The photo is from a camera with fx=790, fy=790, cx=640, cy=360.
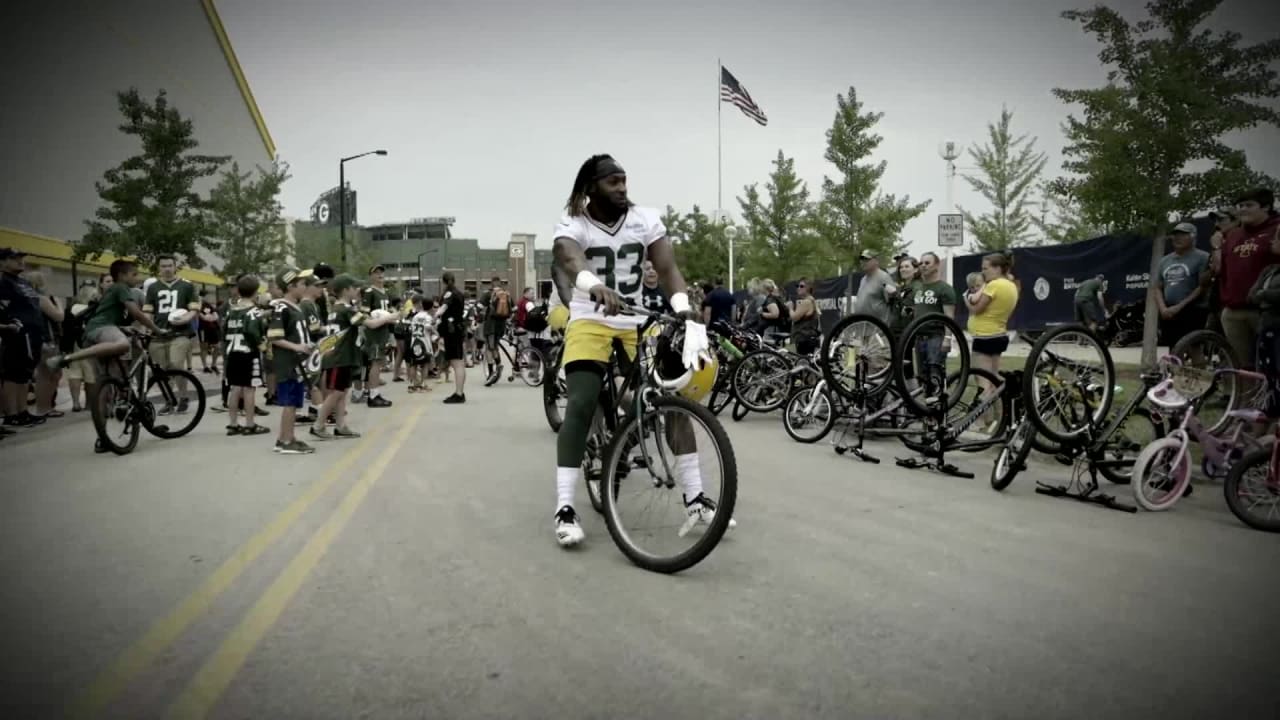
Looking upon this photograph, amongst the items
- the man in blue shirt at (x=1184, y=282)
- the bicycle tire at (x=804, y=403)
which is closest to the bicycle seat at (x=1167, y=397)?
the bicycle tire at (x=804, y=403)

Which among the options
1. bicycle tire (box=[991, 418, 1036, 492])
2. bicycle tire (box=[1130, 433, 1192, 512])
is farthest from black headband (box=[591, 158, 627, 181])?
bicycle tire (box=[1130, 433, 1192, 512])

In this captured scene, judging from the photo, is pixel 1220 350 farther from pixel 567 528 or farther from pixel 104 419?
pixel 104 419

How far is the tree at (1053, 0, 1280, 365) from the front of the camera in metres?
12.7

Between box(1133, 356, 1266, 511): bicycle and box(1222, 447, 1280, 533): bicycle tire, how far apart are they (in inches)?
15.1

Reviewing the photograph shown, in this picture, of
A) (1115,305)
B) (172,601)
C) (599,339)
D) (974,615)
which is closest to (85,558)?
(172,601)

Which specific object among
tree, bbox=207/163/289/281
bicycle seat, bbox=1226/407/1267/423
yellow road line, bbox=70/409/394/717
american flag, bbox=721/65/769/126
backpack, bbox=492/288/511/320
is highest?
american flag, bbox=721/65/769/126

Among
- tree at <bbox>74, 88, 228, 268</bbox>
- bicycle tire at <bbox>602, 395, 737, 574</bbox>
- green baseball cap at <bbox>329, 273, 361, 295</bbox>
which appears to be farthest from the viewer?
tree at <bbox>74, 88, 228, 268</bbox>

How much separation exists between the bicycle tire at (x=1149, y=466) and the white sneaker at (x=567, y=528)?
3.87 meters

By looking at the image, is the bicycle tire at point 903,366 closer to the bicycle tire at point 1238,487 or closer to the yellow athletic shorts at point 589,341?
the bicycle tire at point 1238,487

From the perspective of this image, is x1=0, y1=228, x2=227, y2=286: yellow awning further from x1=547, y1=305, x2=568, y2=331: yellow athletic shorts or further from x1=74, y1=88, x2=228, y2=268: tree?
x1=547, y1=305, x2=568, y2=331: yellow athletic shorts

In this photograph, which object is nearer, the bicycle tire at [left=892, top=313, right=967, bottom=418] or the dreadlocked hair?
the dreadlocked hair

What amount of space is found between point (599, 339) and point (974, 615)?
2.41m

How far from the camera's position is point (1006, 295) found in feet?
27.4

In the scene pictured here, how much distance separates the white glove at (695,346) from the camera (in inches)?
162
